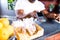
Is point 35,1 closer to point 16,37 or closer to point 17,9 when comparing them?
point 17,9

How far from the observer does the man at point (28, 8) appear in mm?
1015

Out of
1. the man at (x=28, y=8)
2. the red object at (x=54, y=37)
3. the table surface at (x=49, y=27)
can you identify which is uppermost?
the man at (x=28, y=8)

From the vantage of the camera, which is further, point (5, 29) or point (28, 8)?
point (28, 8)

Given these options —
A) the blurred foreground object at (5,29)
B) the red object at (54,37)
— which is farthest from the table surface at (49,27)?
the blurred foreground object at (5,29)

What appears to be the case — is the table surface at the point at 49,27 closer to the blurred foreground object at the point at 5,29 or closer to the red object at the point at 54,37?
the red object at the point at 54,37

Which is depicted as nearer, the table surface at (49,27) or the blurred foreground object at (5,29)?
the blurred foreground object at (5,29)

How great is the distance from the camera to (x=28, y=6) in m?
1.03

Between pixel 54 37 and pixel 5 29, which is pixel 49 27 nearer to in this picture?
pixel 54 37

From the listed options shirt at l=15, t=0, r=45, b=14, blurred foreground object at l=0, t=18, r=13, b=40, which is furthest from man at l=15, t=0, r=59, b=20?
blurred foreground object at l=0, t=18, r=13, b=40

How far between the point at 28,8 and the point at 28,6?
0.05 ft

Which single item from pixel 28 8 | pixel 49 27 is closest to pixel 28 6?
pixel 28 8

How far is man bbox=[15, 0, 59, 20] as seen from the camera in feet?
3.33

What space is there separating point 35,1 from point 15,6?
15 cm

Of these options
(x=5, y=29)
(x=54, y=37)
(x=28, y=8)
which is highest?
(x=28, y=8)
